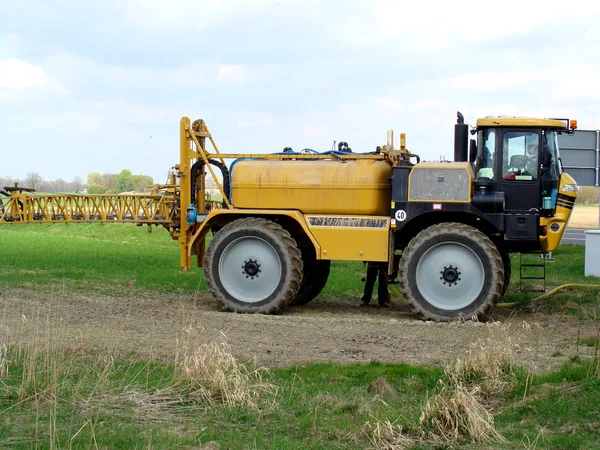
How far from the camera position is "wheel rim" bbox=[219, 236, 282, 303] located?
14078 millimetres

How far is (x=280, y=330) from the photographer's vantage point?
1213cm

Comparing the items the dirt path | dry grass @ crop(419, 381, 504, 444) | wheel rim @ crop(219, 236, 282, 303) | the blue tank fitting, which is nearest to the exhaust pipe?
the dirt path

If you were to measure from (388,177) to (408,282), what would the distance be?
1.79 meters

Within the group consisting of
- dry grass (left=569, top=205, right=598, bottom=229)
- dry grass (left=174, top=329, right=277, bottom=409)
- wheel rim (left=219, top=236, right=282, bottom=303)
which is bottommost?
dry grass (left=569, top=205, right=598, bottom=229)

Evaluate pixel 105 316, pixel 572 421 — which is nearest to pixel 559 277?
pixel 105 316

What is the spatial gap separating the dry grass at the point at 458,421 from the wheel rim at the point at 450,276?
6076 mm

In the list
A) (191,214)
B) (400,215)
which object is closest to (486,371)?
(400,215)

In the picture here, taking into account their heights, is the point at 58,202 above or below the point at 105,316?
above

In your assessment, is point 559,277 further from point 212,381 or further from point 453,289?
point 212,381

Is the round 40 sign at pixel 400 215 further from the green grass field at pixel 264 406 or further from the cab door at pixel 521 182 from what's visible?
the green grass field at pixel 264 406

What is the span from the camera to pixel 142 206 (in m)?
15.9

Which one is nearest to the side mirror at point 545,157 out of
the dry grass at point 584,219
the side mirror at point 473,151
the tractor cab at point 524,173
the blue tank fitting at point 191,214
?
the tractor cab at point 524,173

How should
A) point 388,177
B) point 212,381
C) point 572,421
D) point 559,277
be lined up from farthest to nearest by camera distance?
point 559,277 → point 388,177 → point 212,381 → point 572,421

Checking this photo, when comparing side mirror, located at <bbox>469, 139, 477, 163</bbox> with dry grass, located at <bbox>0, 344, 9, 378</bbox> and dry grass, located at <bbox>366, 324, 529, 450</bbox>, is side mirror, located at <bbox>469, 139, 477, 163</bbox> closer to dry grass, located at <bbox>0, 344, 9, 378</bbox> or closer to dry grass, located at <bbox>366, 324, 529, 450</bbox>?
dry grass, located at <bbox>366, 324, 529, 450</bbox>
